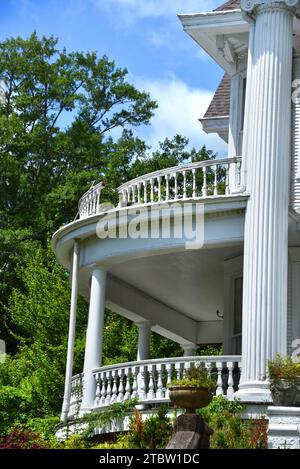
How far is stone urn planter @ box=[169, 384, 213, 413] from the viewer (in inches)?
597

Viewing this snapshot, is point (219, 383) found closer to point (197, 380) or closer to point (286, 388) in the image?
point (197, 380)

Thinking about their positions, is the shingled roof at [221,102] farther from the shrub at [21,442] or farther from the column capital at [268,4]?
the shrub at [21,442]

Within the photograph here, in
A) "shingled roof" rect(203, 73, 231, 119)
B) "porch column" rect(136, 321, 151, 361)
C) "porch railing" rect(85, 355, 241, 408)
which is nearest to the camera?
"porch railing" rect(85, 355, 241, 408)

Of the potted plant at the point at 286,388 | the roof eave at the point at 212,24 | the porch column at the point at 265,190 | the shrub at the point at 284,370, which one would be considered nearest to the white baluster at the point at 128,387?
the porch column at the point at 265,190

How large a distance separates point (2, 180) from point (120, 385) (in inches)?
1122

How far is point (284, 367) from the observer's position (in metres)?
15.7

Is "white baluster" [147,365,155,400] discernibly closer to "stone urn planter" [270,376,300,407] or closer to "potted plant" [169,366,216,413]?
"potted plant" [169,366,216,413]

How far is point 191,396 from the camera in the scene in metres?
15.2

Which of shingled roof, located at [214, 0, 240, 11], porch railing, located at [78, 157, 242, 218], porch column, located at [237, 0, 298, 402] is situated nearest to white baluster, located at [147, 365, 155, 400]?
porch column, located at [237, 0, 298, 402]

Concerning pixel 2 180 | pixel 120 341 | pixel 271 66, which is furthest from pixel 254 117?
pixel 2 180

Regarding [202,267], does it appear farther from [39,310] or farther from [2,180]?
[2,180]

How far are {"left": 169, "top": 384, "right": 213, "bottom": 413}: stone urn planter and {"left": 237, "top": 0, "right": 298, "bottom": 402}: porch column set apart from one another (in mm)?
2539

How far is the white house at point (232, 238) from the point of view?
1828 cm

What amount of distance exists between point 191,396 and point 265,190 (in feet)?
16.6
